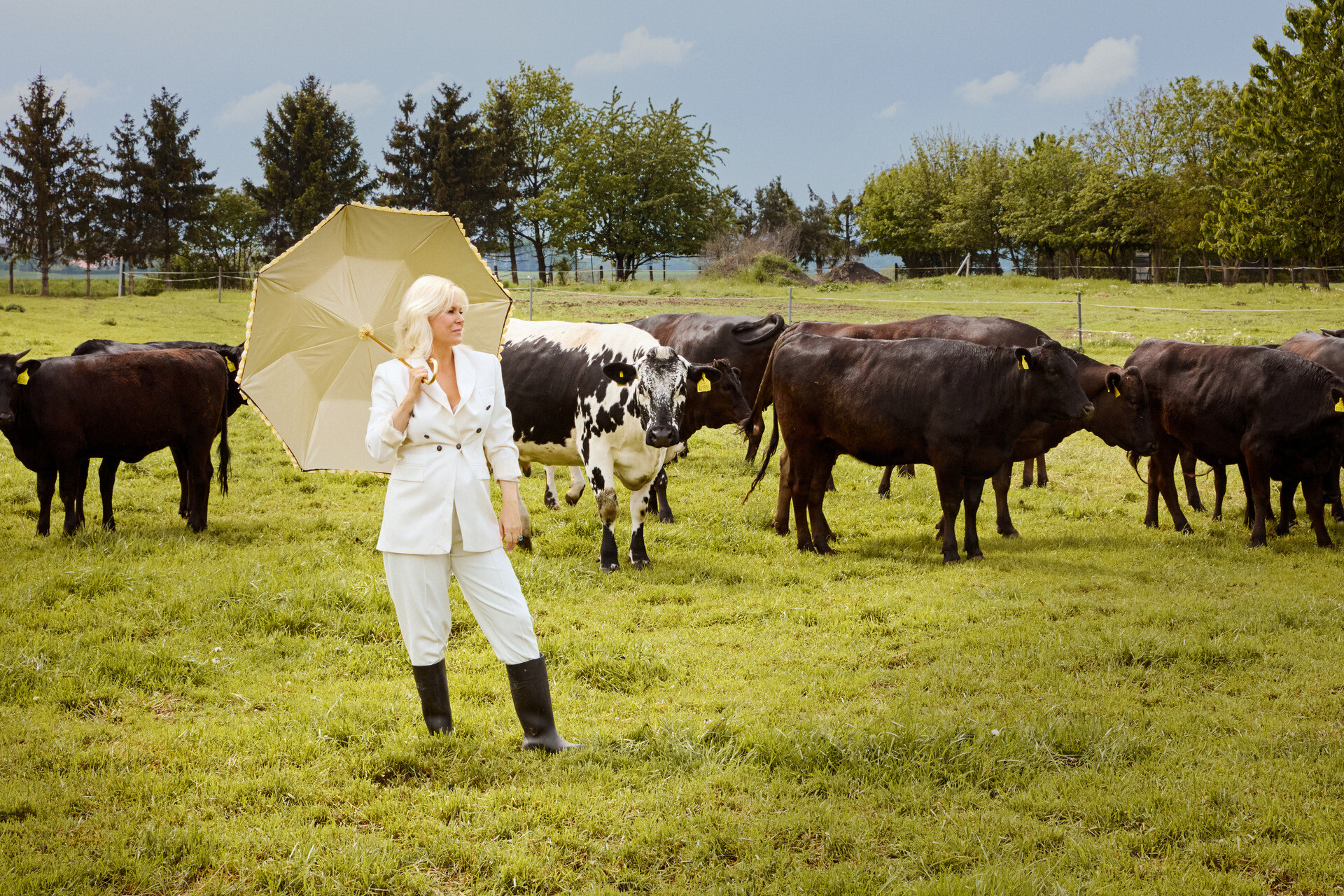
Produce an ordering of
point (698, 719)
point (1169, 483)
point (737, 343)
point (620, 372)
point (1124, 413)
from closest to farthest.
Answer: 1. point (698, 719)
2. point (620, 372)
3. point (1124, 413)
4. point (1169, 483)
5. point (737, 343)

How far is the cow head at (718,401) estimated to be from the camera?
30.1 ft

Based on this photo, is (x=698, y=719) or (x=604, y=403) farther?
(x=604, y=403)

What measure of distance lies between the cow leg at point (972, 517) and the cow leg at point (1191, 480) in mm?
2919

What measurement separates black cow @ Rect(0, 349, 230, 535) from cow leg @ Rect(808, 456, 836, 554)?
543cm

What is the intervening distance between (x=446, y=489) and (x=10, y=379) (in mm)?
6020

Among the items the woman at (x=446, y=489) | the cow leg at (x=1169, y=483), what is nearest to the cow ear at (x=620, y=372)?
the woman at (x=446, y=489)

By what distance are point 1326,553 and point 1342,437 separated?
1.16 metres

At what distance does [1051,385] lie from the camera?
871 cm

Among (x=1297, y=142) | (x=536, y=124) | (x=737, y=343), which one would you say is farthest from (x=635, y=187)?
(x=737, y=343)

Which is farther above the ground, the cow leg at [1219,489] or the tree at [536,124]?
the tree at [536,124]

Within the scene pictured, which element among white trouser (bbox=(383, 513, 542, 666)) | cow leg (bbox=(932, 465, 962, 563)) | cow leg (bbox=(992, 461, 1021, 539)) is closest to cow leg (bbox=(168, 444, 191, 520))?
white trouser (bbox=(383, 513, 542, 666))

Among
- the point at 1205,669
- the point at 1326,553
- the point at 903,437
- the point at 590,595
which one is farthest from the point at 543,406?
the point at 1326,553

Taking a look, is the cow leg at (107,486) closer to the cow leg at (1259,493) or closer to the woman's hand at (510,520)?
the woman's hand at (510,520)

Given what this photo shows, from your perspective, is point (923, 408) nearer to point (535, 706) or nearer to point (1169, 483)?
point (1169, 483)
